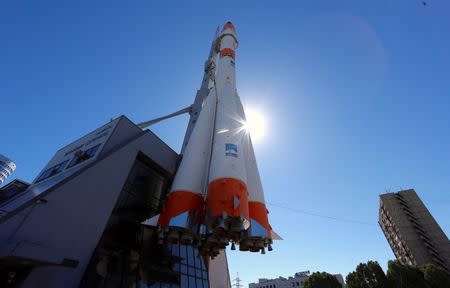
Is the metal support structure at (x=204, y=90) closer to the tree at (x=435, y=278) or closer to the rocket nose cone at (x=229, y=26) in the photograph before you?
the rocket nose cone at (x=229, y=26)

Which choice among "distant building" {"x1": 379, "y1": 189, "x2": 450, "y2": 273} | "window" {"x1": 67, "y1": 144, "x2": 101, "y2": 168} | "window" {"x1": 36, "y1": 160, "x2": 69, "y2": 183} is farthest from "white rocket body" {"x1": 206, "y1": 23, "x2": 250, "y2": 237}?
"distant building" {"x1": 379, "y1": 189, "x2": 450, "y2": 273}

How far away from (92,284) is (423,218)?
72726 millimetres

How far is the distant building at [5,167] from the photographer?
10403 centimetres

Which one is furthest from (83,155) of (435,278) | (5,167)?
(5,167)

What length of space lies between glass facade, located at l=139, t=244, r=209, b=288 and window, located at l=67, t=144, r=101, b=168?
8639 mm

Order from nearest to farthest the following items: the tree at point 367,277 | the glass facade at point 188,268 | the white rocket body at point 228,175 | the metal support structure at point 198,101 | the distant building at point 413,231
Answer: the white rocket body at point 228,175
the glass facade at point 188,268
the metal support structure at point 198,101
the tree at point 367,277
the distant building at point 413,231

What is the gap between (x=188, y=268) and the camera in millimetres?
18531

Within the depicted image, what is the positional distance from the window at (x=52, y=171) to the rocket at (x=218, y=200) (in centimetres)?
1169

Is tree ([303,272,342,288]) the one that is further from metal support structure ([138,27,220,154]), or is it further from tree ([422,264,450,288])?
metal support structure ([138,27,220,154])

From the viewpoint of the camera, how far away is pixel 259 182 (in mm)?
15156

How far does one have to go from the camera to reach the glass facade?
17.5 meters

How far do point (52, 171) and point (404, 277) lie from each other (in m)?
40.4

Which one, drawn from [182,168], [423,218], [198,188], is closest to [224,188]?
[198,188]

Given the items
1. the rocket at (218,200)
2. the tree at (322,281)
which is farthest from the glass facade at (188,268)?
the tree at (322,281)
